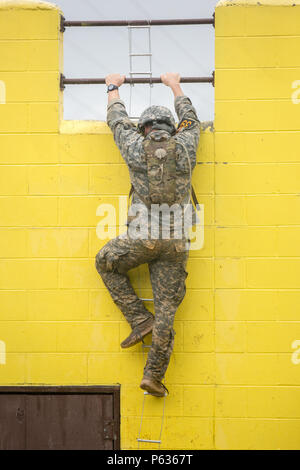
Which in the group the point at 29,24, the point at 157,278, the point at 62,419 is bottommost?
the point at 62,419

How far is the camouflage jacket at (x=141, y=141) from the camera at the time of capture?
380 cm

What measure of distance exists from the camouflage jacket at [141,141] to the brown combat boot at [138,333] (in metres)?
0.80

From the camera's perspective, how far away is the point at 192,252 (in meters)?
4.16

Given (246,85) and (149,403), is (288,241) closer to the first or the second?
(246,85)

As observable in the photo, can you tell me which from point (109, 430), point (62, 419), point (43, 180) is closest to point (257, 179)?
point (43, 180)

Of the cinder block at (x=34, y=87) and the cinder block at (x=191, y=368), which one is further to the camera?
the cinder block at (x=34, y=87)

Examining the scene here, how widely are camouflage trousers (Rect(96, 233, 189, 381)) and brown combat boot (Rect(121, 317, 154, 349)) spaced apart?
0.03 meters

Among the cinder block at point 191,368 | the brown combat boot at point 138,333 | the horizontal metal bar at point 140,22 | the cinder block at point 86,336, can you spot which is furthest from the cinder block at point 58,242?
the horizontal metal bar at point 140,22

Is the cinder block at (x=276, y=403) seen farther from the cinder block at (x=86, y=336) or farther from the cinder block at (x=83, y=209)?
the cinder block at (x=83, y=209)

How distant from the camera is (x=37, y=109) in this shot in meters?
4.23

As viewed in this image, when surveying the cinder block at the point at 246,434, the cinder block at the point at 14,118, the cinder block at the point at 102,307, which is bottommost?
the cinder block at the point at 246,434

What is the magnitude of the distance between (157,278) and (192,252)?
43cm

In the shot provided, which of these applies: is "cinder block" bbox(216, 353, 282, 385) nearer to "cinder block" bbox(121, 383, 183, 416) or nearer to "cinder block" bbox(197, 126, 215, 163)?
"cinder block" bbox(121, 383, 183, 416)
